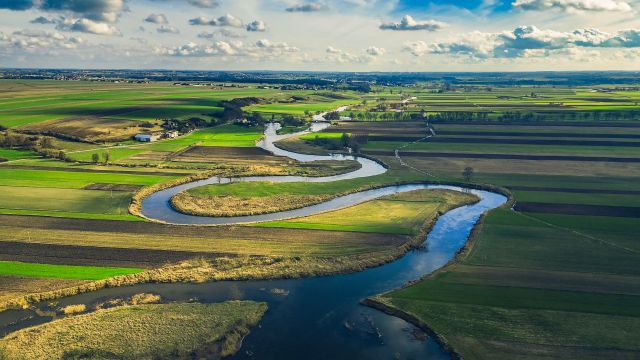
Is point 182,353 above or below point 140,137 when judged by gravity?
below

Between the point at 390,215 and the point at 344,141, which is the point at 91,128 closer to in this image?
the point at 344,141

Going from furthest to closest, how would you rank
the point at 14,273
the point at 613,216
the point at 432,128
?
the point at 432,128, the point at 613,216, the point at 14,273

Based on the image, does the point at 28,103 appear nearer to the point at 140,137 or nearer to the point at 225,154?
the point at 140,137

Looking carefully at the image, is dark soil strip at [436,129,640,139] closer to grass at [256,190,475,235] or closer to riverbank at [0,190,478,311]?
grass at [256,190,475,235]

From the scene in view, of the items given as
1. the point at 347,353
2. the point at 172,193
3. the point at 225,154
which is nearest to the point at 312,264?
the point at 347,353

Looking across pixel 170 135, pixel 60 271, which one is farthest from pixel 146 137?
pixel 60 271

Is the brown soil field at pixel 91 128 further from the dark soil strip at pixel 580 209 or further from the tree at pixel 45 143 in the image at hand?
the dark soil strip at pixel 580 209

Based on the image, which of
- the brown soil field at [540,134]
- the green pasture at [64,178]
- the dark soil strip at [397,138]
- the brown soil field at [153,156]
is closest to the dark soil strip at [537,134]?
the brown soil field at [540,134]
